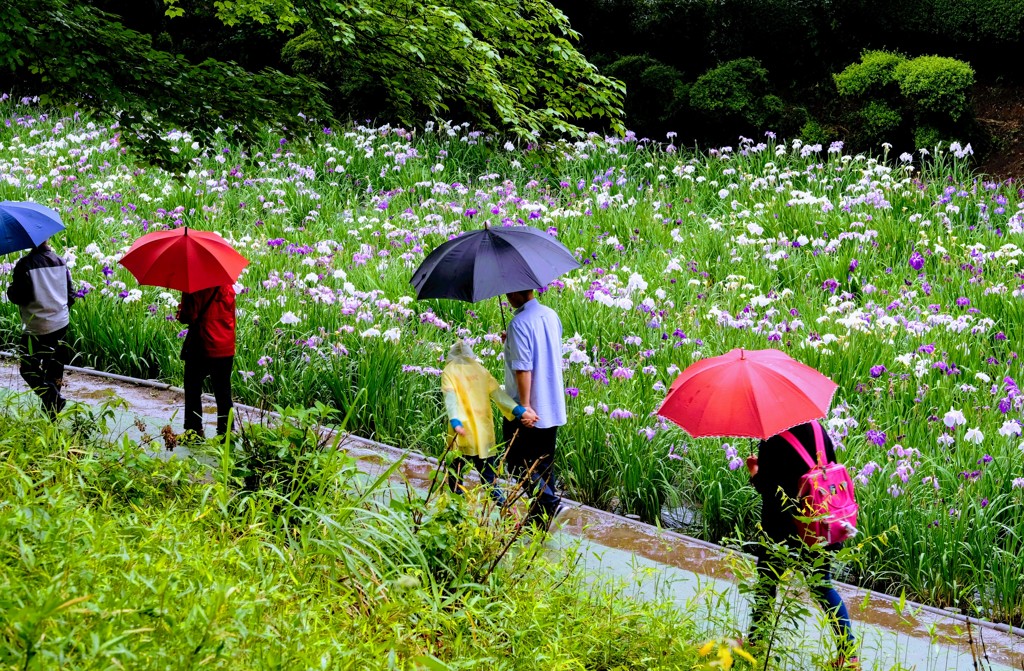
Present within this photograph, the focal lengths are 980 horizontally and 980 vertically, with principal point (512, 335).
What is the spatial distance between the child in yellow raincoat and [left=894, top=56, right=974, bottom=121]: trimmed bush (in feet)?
28.0

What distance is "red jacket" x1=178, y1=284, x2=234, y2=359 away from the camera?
548cm

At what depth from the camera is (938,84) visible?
10.9 metres

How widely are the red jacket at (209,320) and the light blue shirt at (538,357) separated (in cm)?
189

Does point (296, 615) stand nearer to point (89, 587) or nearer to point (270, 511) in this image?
point (89, 587)

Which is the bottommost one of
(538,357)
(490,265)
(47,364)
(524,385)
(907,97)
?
(47,364)

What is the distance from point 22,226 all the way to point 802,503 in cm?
457

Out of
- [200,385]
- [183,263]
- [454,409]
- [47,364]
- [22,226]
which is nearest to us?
[454,409]

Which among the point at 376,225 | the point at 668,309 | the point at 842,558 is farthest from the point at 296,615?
the point at 376,225

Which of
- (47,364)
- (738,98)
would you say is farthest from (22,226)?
(738,98)

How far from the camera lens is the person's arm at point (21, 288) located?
576cm

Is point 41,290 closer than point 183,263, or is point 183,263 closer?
point 183,263

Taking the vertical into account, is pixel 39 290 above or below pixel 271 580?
above

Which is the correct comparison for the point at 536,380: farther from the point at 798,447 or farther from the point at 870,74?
the point at 870,74

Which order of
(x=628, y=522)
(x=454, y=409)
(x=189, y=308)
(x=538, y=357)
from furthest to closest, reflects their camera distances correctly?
A: (x=189, y=308) → (x=628, y=522) → (x=538, y=357) → (x=454, y=409)
